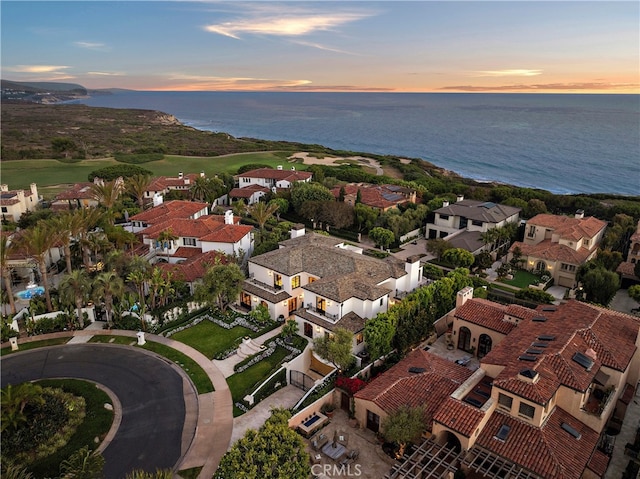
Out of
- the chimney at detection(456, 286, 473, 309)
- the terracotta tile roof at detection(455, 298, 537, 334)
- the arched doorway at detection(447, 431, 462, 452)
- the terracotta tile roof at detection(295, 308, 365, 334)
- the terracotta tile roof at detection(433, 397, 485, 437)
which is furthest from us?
the chimney at detection(456, 286, 473, 309)

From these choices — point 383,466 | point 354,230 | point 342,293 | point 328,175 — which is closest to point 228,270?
point 342,293


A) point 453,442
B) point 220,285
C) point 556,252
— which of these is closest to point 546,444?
point 453,442

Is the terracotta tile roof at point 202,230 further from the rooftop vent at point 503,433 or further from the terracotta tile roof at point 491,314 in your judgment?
the rooftop vent at point 503,433

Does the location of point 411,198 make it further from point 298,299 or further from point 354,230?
point 298,299

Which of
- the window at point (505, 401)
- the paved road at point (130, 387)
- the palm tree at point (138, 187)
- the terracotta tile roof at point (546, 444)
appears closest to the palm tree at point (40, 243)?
the paved road at point (130, 387)

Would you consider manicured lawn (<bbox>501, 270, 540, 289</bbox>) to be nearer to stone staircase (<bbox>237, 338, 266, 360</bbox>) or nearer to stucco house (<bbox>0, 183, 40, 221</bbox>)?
stone staircase (<bbox>237, 338, 266, 360</bbox>)

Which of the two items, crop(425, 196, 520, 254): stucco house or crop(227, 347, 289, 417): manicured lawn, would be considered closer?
crop(227, 347, 289, 417): manicured lawn

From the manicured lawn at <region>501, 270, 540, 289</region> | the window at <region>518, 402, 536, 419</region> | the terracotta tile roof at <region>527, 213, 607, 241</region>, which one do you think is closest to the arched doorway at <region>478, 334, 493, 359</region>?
the window at <region>518, 402, 536, 419</region>
